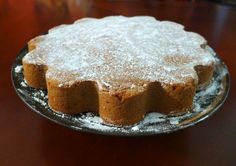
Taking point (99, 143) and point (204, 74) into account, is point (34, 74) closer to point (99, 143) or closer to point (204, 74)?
point (99, 143)

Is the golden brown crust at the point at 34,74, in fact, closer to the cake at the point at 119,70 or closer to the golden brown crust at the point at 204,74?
the cake at the point at 119,70

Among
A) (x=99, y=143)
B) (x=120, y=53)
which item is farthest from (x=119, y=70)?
(x=99, y=143)

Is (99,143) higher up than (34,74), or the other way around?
(34,74)

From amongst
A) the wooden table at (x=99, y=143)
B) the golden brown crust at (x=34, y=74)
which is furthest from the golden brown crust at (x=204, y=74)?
the golden brown crust at (x=34, y=74)

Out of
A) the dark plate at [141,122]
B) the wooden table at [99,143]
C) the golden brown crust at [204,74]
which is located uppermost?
the golden brown crust at [204,74]

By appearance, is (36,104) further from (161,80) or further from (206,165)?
(206,165)

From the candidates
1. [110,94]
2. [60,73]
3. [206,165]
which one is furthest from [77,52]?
[206,165]

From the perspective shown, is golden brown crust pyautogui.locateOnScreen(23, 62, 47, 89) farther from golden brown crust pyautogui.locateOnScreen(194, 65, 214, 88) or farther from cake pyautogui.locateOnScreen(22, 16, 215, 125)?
golden brown crust pyautogui.locateOnScreen(194, 65, 214, 88)
